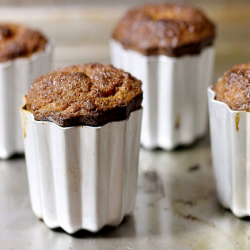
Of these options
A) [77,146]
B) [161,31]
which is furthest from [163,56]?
[77,146]

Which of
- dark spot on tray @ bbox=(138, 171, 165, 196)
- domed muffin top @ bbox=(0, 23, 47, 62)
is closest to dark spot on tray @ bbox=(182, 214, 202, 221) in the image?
dark spot on tray @ bbox=(138, 171, 165, 196)

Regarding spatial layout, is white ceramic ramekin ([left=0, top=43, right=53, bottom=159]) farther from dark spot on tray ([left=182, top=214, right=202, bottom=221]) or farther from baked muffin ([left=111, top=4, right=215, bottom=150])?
dark spot on tray ([left=182, top=214, right=202, bottom=221])

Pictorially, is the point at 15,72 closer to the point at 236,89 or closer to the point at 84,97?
the point at 84,97

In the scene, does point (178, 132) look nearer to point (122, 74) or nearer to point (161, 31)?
point (161, 31)

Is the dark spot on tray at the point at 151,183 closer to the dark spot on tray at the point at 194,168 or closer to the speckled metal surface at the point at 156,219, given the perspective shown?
the speckled metal surface at the point at 156,219

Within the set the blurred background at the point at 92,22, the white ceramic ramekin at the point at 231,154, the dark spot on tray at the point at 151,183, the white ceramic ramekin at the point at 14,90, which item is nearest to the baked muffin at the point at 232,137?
the white ceramic ramekin at the point at 231,154

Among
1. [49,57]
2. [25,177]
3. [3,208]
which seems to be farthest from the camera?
[49,57]

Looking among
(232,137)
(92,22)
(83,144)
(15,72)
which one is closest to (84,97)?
(83,144)
